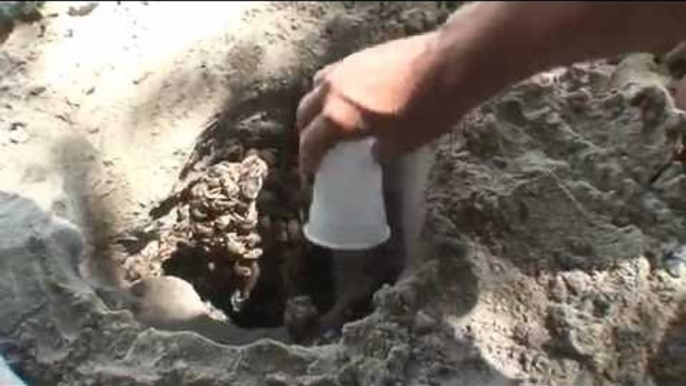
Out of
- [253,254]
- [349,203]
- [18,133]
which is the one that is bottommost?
[253,254]

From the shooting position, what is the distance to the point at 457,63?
3.82 ft

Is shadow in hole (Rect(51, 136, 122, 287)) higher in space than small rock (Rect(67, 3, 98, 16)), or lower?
lower

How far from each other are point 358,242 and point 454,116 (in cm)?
26

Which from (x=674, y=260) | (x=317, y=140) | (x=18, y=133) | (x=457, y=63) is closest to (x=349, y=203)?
(x=317, y=140)

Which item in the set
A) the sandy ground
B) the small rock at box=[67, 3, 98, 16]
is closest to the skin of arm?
the sandy ground

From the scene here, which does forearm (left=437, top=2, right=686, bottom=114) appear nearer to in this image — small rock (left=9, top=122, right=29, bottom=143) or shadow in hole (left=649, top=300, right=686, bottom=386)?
shadow in hole (left=649, top=300, right=686, bottom=386)

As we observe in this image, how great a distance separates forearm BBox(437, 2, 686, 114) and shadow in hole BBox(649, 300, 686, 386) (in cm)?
35

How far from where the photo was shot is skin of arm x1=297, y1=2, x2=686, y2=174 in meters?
1.11

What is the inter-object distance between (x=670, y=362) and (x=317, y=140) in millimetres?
473

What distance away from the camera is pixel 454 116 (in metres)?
1.21

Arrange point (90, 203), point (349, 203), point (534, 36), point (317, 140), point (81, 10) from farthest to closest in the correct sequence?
point (81, 10) < point (90, 203) < point (349, 203) < point (317, 140) < point (534, 36)

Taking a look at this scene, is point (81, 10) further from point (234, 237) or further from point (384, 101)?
point (384, 101)

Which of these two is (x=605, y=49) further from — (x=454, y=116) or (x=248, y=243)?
(x=248, y=243)

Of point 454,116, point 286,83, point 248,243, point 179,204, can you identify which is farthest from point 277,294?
point 454,116
